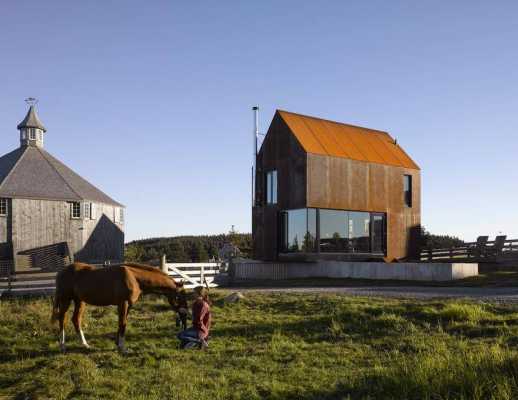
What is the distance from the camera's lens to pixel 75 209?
39938 millimetres

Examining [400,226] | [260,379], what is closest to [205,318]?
[260,379]

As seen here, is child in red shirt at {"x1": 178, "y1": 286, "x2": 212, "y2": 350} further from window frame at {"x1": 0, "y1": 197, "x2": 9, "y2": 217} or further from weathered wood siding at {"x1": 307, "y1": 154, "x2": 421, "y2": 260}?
window frame at {"x1": 0, "y1": 197, "x2": 9, "y2": 217}

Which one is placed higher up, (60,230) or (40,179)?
(40,179)

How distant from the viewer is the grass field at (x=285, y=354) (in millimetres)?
8219

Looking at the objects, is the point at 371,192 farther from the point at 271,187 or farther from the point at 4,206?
the point at 4,206

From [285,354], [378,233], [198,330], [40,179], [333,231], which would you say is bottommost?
[285,354]

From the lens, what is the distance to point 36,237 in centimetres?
3744


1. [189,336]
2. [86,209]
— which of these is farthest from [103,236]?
[189,336]

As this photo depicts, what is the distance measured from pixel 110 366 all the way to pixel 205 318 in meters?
2.46

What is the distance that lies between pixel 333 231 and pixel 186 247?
29.2m

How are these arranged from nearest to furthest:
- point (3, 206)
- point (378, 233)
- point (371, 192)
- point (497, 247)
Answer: point (497, 247) → point (371, 192) → point (378, 233) → point (3, 206)

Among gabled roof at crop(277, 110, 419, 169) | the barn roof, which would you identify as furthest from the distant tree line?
gabled roof at crop(277, 110, 419, 169)

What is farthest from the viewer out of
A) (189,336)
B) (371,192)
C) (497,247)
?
(371,192)

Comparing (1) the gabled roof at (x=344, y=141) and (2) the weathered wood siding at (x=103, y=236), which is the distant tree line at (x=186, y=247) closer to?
(2) the weathered wood siding at (x=103, y=236)
